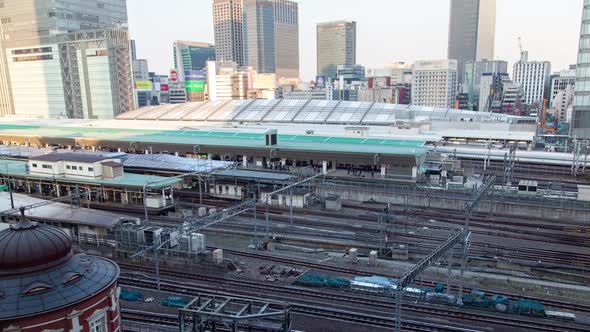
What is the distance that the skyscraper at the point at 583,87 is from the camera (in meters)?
45.2

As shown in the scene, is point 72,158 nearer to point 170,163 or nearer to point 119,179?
point 119,179

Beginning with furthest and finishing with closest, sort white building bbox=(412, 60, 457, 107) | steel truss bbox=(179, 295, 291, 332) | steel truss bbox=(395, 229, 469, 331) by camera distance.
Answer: white building bbox=(412, 60, 457, 107) < steel truss bbox=(395, 229, 469, 331) < steel truss bbox=(179, 295, 291, 332)

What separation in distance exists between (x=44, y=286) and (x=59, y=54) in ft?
332

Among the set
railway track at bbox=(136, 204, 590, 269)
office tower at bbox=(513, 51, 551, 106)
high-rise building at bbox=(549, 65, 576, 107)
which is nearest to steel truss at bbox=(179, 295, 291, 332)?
railway track at bbox=(136, 204, 590, 269)

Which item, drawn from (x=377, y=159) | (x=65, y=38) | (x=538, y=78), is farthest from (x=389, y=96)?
(x=377, y=159)

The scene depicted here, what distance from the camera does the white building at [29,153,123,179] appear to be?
42.8m

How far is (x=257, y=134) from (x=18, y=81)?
7656 centimetres

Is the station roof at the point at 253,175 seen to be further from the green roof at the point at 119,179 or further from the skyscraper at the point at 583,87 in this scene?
the skyscraper at the point at 583,87

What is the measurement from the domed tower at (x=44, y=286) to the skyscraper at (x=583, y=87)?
50.5 meters

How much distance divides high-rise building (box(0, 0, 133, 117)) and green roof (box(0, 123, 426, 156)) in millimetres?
23428

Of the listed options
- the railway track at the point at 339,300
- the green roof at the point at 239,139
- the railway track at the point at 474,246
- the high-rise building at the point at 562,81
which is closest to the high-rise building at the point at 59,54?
the green roof at the point at 239,139

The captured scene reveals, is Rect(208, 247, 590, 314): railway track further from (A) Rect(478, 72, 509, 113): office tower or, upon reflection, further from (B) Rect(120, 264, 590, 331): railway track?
(A) Rect(478, 72, 509, 113): office tower

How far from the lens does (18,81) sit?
106000mm

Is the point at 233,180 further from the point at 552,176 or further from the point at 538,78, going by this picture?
the point at 538,78
